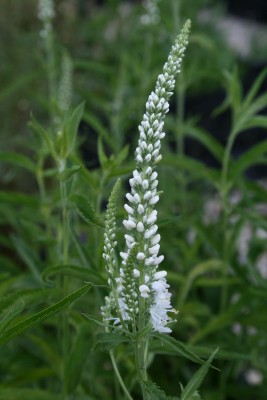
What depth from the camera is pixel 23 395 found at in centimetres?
158

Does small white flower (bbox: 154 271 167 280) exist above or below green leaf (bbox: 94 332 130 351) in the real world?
above

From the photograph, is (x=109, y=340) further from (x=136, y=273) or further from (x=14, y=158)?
(x=14, y=158)

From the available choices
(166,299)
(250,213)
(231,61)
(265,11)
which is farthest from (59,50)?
(265,11)

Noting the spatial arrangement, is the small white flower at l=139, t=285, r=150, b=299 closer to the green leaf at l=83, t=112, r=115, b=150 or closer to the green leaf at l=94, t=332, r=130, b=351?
the green leaf at l=94, t=332, r=130, b=351

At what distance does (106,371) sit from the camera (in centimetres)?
197

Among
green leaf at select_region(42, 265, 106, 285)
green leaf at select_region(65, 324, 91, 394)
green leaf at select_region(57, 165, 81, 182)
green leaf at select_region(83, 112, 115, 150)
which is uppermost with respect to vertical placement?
green leaf at select_region(83, 112, 115, 150)

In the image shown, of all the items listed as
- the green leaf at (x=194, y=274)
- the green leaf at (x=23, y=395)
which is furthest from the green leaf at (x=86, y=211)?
the green leaf at (x=194, y=274)

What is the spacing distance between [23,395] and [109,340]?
0.54 m

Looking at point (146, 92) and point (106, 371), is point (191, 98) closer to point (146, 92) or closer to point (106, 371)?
point (146, 92)

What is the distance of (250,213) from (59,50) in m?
1.68

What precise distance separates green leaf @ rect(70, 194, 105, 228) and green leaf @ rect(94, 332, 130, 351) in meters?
0.24

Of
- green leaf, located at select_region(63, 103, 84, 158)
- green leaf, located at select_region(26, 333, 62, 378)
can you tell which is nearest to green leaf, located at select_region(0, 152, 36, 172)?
green leaf, located at select_region(63, 103, 84, 158)

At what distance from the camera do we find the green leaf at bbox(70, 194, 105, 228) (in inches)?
51.3

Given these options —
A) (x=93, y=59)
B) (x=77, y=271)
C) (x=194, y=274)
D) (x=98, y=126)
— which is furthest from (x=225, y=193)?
(x=93, y=59)
